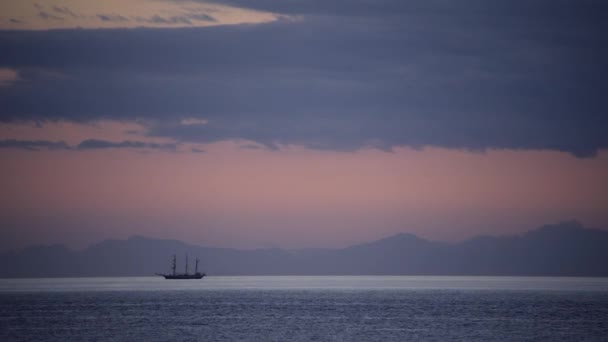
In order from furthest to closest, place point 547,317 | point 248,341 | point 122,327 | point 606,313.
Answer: point 606,313, point 547,317, point 122,327, point 248,341

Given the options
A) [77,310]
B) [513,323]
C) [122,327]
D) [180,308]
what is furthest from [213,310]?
[513,323]

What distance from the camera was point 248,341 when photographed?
9500 cm

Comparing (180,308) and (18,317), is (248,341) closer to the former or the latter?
(18,317)

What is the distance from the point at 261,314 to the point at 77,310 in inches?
1344

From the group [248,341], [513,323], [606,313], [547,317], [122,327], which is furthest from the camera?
[606,313]

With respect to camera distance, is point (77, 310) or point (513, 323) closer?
point (513, 323)

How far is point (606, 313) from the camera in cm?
14788

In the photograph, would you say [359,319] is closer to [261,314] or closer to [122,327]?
[261,314]

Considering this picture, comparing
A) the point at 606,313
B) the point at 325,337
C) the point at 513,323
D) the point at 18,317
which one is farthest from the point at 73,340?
the point at 606,313

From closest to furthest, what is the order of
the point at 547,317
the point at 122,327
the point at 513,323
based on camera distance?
the point at 122,327 → the point at 513,323 → the point at 547,317

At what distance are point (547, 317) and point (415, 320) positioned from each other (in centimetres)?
2111

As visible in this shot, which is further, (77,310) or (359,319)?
(77,310)

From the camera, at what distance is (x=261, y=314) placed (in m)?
143

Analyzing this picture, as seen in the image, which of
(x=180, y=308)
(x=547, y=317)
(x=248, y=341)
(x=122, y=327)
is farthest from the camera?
(x=180, y=308)
